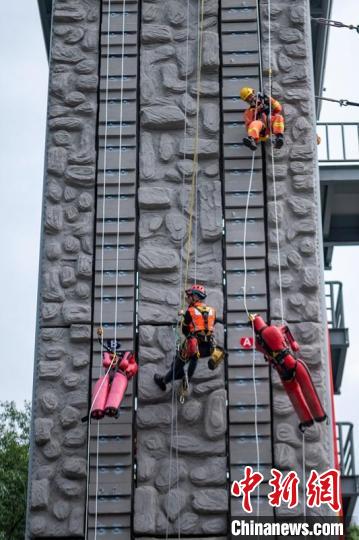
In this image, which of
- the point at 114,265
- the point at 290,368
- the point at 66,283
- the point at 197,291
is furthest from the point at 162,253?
the point at 290,368

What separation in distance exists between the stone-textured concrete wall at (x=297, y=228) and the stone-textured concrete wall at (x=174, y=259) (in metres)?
0.64

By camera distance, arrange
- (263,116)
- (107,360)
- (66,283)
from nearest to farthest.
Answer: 1. (107,360)
2. (66,283)
3. (263,116)

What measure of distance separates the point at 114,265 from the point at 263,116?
7.90ft

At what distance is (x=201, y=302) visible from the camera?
14.0m

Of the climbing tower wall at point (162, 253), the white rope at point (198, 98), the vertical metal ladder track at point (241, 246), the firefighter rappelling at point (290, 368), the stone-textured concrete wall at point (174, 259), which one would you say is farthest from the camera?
the white rope at point (198, 98)

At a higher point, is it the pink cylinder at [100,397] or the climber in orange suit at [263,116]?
the climber in orange suit at [263,116]

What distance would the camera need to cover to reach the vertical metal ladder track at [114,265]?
45.4ft

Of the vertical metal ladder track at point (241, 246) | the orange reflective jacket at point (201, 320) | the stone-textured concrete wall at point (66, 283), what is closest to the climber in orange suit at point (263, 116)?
the vertical metal ladder track at point (241, 246)

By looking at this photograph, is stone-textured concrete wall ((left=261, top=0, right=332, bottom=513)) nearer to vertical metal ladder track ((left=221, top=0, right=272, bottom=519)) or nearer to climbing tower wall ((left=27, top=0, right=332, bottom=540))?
climbing tower wall ((left=27, top=0, right=332, bottom=540))

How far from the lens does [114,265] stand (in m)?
15.0

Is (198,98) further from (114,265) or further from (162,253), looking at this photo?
(114,265)

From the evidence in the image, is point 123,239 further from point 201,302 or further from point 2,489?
point 2,489

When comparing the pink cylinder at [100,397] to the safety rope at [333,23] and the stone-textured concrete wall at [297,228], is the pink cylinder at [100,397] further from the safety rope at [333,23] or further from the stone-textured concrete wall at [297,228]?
the safety rope at [333,23]

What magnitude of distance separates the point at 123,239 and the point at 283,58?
9.87 feet
